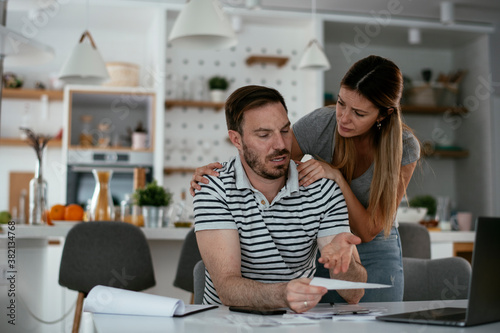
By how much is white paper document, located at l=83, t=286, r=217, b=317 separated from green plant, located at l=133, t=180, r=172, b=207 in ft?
6.59

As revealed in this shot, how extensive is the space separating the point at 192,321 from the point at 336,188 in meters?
0.71

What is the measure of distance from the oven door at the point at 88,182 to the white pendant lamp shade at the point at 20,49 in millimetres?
2361

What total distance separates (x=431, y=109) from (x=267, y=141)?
4.52 meters

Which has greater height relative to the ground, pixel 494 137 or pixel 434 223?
pixel 494 137

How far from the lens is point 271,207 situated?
1.59 meters

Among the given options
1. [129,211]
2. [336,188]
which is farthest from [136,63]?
[336,188]

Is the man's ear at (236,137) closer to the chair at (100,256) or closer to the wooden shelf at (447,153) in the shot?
the chair at (100,256)

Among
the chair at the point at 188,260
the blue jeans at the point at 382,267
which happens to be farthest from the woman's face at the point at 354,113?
the chair at the point at 188,260

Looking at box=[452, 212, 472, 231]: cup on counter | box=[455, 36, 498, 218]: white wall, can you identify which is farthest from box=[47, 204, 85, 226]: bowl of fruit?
box=[455, 36, 498, 218]: white wall

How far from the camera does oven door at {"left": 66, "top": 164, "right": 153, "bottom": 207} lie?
5.12m

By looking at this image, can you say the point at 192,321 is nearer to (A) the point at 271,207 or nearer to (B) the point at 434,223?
(A) the point at 271,207

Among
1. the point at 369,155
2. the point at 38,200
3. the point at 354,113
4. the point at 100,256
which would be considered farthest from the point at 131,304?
the point at 38,200

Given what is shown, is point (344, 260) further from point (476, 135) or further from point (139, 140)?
point (476, 135)

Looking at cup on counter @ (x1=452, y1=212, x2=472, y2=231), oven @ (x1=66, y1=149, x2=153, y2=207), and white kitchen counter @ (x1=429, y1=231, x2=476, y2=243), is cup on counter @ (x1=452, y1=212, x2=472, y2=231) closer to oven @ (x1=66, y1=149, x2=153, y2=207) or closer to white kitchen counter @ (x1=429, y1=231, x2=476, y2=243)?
white kitchen counter @ (x1=429, y1=231, x2=476, y2=243)
